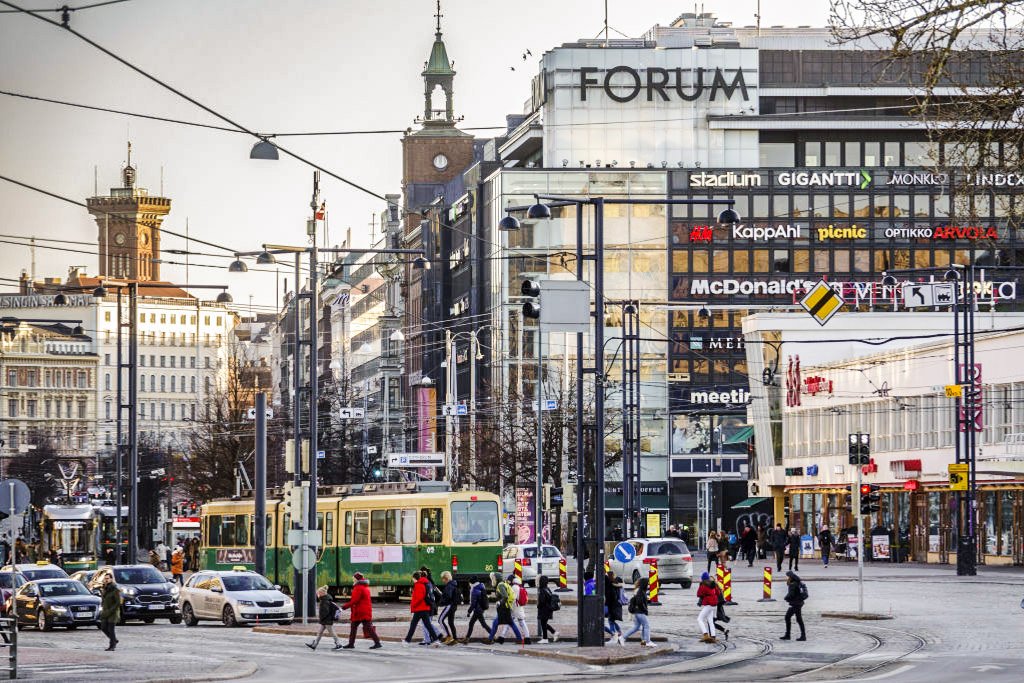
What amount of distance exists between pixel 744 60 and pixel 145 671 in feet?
311

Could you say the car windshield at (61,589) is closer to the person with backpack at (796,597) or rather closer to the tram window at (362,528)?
the tram window at (362,528)

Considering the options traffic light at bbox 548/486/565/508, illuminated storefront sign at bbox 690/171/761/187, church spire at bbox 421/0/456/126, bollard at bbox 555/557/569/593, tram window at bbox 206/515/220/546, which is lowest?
bollard at bbox 555/557/569/593

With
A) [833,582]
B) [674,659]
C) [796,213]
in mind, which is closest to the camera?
[674,659]

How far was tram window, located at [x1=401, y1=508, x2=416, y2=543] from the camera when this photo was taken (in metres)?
53.2

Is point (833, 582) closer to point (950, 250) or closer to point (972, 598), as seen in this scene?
point (972, 598)

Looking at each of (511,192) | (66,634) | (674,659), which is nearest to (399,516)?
(66,634)

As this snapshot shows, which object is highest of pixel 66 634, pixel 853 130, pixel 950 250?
pixel 853 130

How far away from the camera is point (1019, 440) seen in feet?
220

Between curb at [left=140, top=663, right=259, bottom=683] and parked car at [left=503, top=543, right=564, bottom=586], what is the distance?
30.3 meters

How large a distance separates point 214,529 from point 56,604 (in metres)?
15.8

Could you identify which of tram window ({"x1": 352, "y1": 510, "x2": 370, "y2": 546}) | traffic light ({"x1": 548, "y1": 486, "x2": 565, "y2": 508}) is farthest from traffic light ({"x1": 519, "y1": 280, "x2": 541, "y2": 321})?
A: traffic light ({"x1": 548, "y1": 486, "x2": 565, "y2": 508})

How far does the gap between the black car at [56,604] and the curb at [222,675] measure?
654 inches

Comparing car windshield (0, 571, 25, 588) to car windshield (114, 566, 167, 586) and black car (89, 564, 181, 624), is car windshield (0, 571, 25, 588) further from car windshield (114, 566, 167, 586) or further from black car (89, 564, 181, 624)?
car windshield (114, 566, 167, 586)

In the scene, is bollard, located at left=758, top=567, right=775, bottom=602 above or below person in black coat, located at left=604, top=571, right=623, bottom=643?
below
